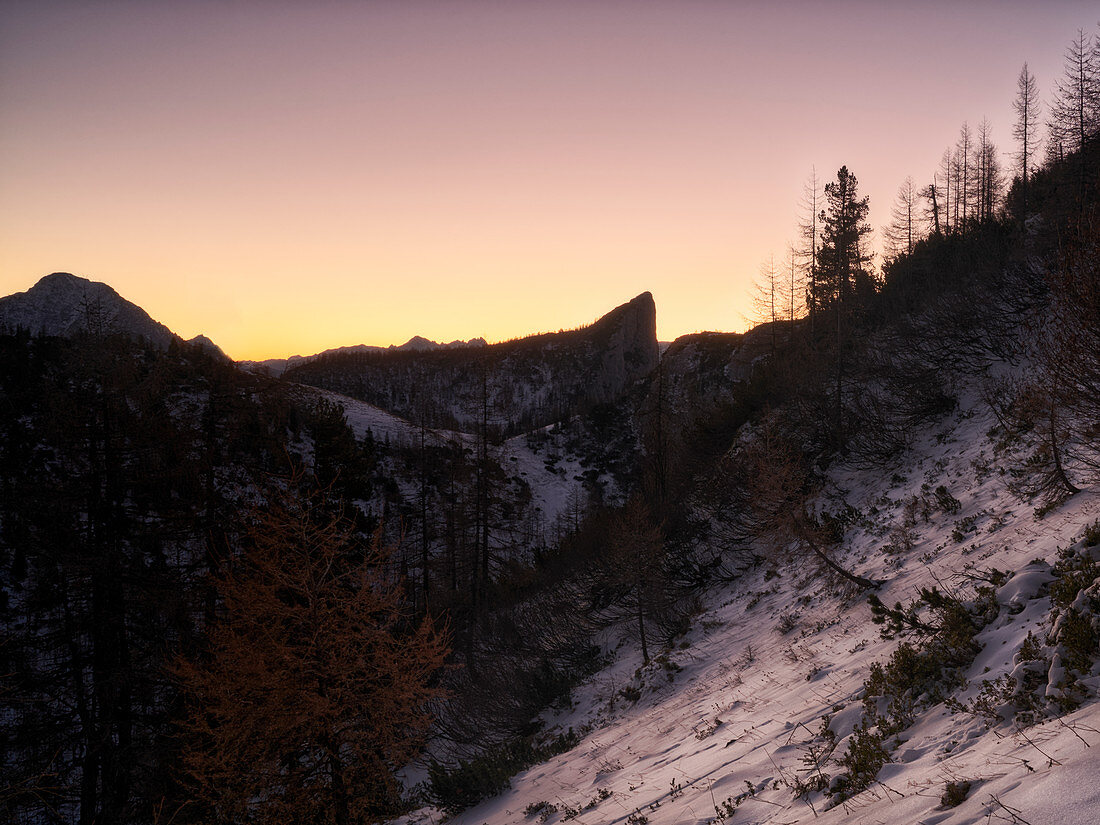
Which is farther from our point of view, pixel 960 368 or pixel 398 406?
pixel 398 406

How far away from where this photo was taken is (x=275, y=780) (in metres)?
7.88

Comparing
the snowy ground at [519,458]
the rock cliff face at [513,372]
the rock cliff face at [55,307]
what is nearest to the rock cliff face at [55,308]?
the rock cliff face at [55,307]

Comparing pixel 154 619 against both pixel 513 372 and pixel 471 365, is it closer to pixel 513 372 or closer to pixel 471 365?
pixel 513 372

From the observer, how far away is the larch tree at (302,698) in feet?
25.2

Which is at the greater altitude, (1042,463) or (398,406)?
(398,406)

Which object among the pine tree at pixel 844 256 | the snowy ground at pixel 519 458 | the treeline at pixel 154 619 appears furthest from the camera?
the snowy ground at pixel 519 458

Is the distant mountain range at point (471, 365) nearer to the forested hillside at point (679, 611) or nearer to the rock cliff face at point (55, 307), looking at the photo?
the rock cliff face at point (55, 307)

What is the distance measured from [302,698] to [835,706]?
7.85 meters

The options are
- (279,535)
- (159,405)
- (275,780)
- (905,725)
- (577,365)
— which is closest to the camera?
(905,725)

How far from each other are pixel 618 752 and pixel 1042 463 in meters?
10.6

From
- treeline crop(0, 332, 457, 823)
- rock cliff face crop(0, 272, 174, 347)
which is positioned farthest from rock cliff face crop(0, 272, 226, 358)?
treeline crop(0, 332, 457, 823)

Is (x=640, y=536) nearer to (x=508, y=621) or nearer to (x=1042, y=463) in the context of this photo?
(x=508, y=621)

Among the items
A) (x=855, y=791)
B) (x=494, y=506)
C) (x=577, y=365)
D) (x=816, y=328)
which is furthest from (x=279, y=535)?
(x=577, y=365)

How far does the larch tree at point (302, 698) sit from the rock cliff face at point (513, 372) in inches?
3220
